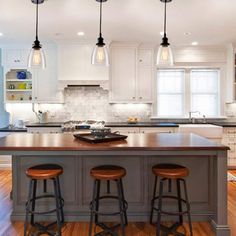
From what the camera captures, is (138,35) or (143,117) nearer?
(138,35)

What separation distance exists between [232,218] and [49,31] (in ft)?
13.7

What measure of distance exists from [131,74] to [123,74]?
0.17 metres

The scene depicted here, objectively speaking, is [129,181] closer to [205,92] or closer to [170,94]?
[170,94]

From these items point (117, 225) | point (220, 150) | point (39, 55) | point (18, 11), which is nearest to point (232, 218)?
point (220, 150)

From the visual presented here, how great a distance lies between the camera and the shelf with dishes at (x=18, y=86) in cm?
593

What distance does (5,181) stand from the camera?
4879 millimetres

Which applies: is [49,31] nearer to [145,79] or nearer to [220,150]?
[145,79]

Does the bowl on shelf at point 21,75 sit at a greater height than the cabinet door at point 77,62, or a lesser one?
lesser

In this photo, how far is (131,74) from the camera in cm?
592

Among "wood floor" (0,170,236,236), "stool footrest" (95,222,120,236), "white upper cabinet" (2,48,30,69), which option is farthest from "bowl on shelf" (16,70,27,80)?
"stool footrest" (95,222,120,236)

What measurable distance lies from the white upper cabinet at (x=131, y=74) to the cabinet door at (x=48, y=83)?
48.0 inches

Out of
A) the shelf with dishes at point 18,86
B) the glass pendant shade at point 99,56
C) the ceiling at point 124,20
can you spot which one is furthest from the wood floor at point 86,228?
the shelf with dishes at point 18,86

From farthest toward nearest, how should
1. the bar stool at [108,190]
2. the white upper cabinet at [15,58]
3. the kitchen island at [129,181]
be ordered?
1. the white upper cabinet at [15,58]
2. the kitchen island at [129,181]
3. the bar stool at [108,190]

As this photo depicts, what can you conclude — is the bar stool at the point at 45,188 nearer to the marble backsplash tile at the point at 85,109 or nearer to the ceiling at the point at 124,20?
the ceiling at the point at 124,20
